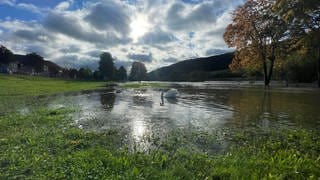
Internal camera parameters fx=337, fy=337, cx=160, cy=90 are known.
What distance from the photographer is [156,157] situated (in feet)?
29.0

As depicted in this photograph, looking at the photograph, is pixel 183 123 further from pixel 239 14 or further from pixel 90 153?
pixel 239 14

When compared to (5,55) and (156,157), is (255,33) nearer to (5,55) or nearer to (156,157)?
(156,157)

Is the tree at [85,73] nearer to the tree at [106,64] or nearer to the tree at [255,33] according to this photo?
the tree at [106,64]

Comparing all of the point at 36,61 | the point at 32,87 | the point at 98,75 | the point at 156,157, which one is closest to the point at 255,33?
the point at 32,87

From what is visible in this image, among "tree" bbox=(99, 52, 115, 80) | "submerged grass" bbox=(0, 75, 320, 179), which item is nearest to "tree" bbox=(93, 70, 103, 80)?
"tree" bbox=(99, 52, 115, 80)

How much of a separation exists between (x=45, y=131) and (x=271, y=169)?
29.0ft

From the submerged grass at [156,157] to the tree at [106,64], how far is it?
145704mm

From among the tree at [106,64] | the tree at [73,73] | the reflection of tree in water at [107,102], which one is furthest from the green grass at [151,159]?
the tree at [73,73]

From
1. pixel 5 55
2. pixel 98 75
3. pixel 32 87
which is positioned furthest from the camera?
pixel 98 75

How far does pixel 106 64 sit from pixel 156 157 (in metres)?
150

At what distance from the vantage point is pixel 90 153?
9125 mm

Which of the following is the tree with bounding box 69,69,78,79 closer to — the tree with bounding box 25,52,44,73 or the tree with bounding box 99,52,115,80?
the tree with bounding box 25,52,44,73

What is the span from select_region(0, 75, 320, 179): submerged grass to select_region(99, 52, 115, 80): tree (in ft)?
478

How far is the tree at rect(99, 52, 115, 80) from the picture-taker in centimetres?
15640
